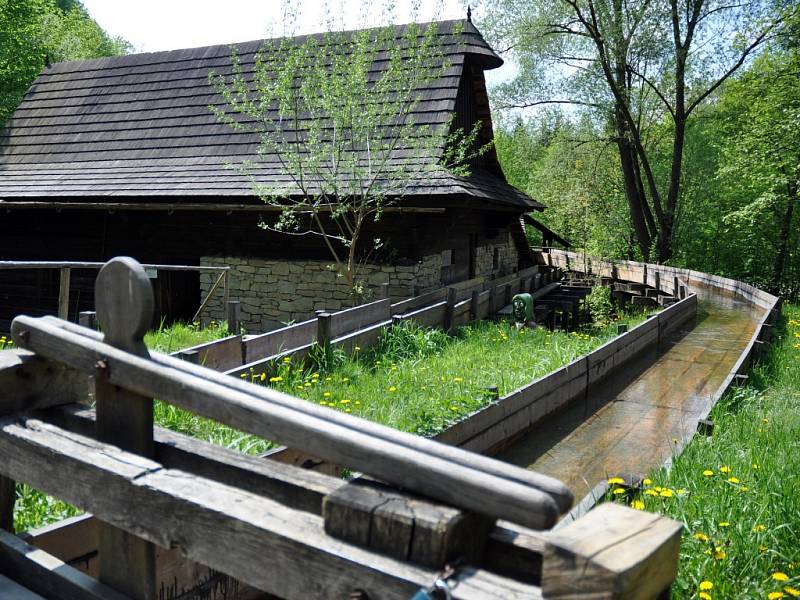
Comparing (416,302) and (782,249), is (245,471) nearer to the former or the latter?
(416,302)

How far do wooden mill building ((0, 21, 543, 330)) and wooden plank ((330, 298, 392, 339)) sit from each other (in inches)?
116

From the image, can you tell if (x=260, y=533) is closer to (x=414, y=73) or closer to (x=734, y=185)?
(x=414, y=73)

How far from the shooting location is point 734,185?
2708 cm

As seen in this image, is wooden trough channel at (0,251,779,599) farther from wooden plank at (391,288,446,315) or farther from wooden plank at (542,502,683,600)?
wooden plank at (391,288,446,315)

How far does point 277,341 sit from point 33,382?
181 inches

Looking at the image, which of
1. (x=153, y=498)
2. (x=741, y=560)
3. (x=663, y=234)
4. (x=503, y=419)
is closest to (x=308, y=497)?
(x=153, y=498)

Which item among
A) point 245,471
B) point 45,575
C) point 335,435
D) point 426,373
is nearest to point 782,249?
point 426,373

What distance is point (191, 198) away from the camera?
45.0 feet

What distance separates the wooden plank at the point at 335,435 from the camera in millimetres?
1717

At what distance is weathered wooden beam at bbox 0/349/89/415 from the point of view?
269 cm

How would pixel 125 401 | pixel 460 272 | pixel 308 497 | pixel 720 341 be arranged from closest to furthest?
1. pixel 308 497
2. pixel 125 401
3. pixel 720 341
4. pixel 460 272

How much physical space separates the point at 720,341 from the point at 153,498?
11.1 metres

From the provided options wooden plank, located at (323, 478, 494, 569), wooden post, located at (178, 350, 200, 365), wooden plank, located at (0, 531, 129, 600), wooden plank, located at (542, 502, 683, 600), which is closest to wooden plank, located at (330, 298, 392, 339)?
wooden post, located at (178, 350, 200, 365)

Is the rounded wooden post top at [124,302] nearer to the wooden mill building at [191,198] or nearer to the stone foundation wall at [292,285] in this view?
the wooden mill building at [191,198]
